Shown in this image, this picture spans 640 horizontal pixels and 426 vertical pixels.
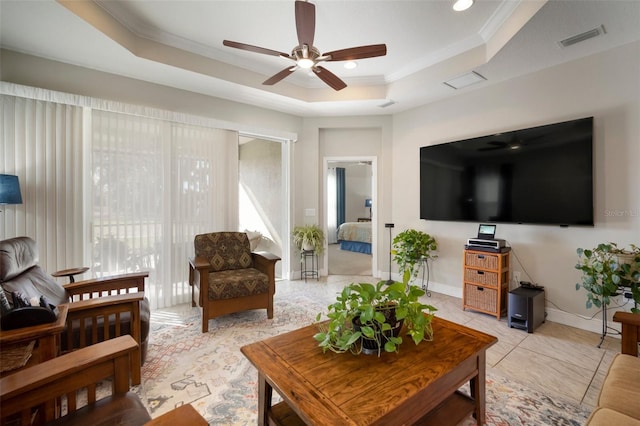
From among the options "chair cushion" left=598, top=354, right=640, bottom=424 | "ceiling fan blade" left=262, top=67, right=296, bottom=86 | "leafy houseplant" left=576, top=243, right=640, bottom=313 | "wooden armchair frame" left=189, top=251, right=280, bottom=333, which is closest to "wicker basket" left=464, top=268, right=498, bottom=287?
"leafy houseplant" left=576, top=243, right=640, bottom=313

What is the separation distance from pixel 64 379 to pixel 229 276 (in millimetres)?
1942

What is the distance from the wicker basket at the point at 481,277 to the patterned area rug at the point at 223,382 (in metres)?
1.26

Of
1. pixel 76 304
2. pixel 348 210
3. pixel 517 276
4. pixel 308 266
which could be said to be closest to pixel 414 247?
pixel 517 276

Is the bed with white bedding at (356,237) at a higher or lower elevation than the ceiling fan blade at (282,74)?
lower

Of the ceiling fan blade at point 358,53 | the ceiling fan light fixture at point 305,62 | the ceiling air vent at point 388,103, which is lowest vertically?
the ceiling fan light fixture at point 305,62

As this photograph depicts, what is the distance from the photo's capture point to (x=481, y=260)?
320 centimetres

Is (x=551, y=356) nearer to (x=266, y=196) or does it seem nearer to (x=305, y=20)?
(x=305, y=20)

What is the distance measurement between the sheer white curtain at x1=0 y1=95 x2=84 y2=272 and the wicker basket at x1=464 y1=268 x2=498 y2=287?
4.28 m

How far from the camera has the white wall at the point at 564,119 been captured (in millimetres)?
2527

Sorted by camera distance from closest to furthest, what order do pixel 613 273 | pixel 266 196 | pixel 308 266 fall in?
1. pixel 613 273
2. pixel 308 266
3. pixel 266 196

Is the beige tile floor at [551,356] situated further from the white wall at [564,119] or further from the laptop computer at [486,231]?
the laptop computer at [486,231]

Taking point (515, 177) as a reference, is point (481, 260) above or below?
below

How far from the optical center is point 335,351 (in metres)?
1.40

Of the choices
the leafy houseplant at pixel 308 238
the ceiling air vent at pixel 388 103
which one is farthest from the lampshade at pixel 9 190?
the ceiling air vent at pixel 388 103
